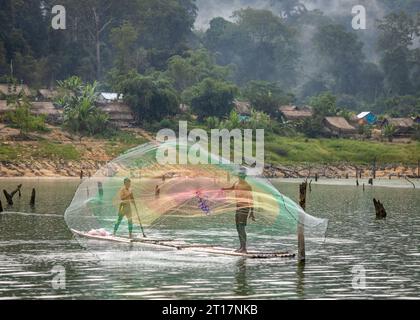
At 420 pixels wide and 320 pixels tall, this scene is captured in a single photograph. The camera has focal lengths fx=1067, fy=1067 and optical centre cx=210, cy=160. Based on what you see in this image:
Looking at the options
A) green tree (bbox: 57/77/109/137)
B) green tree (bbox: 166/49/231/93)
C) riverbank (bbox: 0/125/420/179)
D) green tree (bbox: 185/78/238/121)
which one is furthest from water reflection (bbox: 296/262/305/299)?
green tree (bbox: 166/49/231/93)

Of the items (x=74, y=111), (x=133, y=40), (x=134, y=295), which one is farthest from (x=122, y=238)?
(x=133, y=40)

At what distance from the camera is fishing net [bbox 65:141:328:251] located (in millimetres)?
34688

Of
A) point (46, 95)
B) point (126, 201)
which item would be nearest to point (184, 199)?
point (126, 201)

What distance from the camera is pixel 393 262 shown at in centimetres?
3694

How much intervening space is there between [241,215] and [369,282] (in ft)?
17.3

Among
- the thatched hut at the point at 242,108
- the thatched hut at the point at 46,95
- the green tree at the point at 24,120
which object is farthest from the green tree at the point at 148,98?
the thatched hut at the point at 242,108

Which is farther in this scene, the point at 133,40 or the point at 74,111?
the point at 133,40

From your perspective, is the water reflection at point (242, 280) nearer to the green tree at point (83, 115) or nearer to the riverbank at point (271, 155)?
the riverbank at point (271, 155)

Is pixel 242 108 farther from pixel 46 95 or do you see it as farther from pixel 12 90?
→ pixel 12 90

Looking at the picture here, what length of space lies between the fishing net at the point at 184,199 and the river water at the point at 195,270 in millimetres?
1368

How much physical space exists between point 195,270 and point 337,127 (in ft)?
344

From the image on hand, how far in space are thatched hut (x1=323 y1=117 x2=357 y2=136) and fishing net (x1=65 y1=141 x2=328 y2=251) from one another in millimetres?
93344

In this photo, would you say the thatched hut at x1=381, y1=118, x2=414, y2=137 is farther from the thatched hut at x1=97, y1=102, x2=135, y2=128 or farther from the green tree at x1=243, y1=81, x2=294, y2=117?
the thatched hut at x1=97, y1=102, x2=135, y2=128
